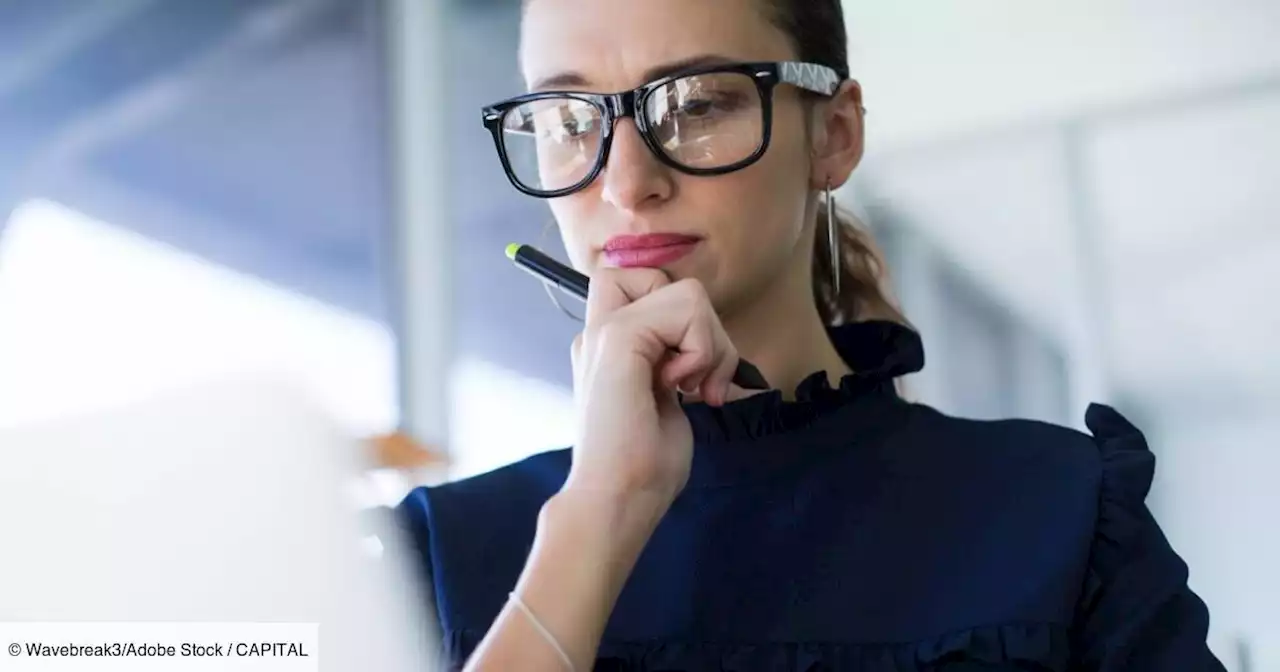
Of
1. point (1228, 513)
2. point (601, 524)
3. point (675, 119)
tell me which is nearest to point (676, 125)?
point (675, 119)

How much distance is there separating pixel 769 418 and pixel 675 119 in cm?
18

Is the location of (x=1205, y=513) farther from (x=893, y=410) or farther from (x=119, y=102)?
(x=119, y=102)

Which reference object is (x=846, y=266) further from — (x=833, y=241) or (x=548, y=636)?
(x=548, y=636)

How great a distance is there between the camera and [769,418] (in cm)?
62

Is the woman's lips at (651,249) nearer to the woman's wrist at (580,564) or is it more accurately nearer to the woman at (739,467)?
the woman at (739,467)

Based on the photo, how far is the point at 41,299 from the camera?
1.98ft

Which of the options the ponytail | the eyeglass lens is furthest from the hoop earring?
the eyeglass lens

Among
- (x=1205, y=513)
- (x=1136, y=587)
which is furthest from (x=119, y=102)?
(x=1205, y=513)

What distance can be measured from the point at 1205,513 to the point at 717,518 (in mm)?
440

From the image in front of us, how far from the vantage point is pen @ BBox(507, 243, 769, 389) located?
0.58 meters

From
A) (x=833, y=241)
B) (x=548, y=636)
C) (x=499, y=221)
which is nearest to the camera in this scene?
(x=548, y=636)

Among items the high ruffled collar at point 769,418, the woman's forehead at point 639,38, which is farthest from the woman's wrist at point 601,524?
the woman's forehead at point 639,38

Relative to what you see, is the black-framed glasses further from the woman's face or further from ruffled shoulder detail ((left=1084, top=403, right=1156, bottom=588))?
ruffled shoulder detail ((left=1084, top=403, right=1156, bottom=588))

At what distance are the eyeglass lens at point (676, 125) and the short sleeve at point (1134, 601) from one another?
0.87 feet
